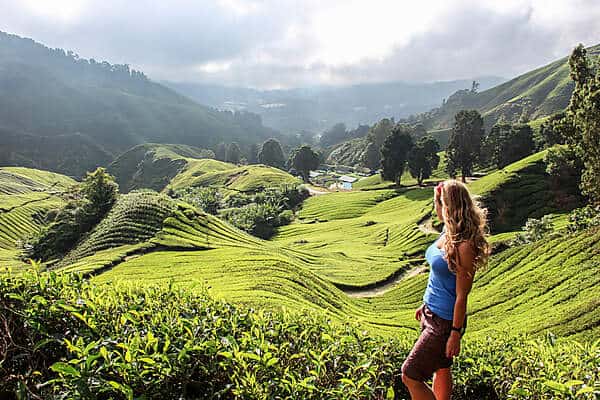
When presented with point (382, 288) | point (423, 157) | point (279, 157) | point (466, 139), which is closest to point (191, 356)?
point (382, 288)

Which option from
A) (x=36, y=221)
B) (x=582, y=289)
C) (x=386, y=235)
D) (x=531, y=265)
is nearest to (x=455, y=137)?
(x=386, y=235)

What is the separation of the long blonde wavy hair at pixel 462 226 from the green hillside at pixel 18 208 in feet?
142

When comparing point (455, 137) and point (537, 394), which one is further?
point (455, 137)

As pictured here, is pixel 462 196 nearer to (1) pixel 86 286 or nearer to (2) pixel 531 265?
(1) pixel 86 286

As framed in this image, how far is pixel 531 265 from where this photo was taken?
56.0 feet

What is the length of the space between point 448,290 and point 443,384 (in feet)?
3.79

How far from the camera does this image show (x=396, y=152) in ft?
225

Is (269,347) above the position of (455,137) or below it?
below

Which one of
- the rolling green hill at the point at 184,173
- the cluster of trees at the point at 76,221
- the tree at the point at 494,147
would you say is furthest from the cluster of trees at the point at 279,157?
the cluster of trees at the point at 76,221

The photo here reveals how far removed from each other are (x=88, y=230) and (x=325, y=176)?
3904 inches

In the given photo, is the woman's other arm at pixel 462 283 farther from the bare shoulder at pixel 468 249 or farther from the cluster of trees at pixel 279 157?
the cluster of trees at pixel 279 157

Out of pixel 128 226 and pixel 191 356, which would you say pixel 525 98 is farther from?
pixel 191 356

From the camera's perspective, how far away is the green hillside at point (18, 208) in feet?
170

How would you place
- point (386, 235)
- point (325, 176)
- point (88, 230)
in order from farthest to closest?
point (325, 176)
point (386, 235)
point (88, 230)
